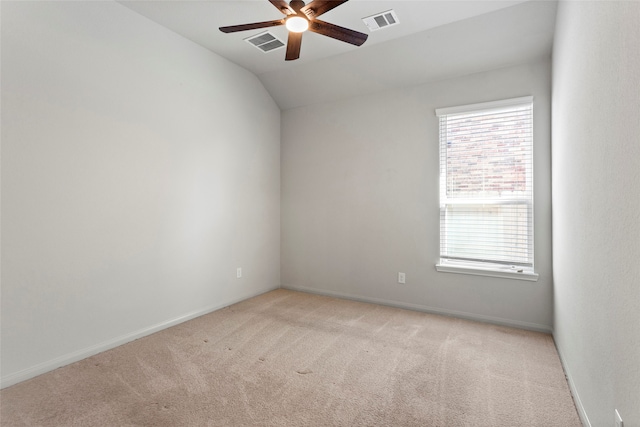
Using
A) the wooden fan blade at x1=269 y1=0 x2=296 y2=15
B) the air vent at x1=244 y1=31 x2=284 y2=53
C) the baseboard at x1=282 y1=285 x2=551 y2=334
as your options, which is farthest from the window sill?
the air vent at x1=244 y1=31 x2=284 y2=53

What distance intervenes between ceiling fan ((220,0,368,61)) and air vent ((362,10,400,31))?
0.55 metres

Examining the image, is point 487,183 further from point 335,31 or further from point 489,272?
point 335,31

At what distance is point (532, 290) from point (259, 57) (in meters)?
3.79

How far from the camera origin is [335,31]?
242 cm

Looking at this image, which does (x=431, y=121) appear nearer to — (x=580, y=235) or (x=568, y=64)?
(x=568, y=64)

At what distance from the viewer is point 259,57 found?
3771 millimetres

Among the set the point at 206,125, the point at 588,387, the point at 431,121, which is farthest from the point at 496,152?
the point at 206,125

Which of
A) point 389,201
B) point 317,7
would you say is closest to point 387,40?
point 317,7

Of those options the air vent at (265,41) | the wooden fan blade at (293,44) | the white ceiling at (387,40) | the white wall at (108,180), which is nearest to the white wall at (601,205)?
the white ceiling at (387,40)

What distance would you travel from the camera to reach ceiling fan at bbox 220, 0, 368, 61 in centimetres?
214

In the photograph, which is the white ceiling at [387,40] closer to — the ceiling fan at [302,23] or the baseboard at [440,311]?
the ceiling fan at [302,23]

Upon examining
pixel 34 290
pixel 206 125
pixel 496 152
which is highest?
pixel 206 125

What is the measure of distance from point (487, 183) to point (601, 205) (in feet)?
6.60

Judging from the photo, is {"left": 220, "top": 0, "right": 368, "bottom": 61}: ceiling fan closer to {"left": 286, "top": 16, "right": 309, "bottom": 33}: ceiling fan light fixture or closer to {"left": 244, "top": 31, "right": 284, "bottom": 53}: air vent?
{"left": 286, "top": 16, "right": 309, "bottom": 33}: ceiling fan light fixture
